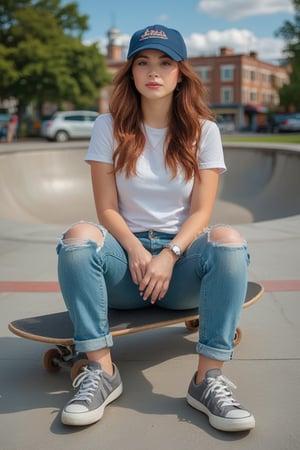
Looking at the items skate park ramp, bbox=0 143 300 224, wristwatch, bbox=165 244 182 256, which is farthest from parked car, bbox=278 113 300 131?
wristwatch, bbox=165 244 182 256

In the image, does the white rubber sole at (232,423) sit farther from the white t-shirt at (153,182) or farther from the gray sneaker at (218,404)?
the white t-shirt at (153,182)

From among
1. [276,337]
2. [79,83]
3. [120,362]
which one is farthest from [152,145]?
[79,83]

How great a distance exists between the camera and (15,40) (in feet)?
120

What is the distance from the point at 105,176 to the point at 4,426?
1168mm

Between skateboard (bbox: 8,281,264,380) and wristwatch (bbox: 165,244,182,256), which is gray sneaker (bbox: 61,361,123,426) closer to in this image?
skateboard (bbox: 8,281,264,380)

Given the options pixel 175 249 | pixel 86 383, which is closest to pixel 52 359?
pixel 86 383

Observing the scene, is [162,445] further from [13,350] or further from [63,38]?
[63,38]

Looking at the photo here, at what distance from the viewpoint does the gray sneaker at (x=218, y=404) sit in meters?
1.95

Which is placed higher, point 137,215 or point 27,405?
point 137,215

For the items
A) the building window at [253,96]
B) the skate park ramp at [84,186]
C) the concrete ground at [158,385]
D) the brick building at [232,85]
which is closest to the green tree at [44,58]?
the skate park ramp at [84,186]

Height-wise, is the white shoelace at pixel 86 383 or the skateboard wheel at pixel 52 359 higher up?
the white shoelace at pixel 86 383

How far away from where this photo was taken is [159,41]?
2.37 m

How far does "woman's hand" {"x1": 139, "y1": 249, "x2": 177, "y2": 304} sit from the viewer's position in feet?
7.17

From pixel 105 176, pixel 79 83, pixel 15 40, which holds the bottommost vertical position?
pixel 105 176
